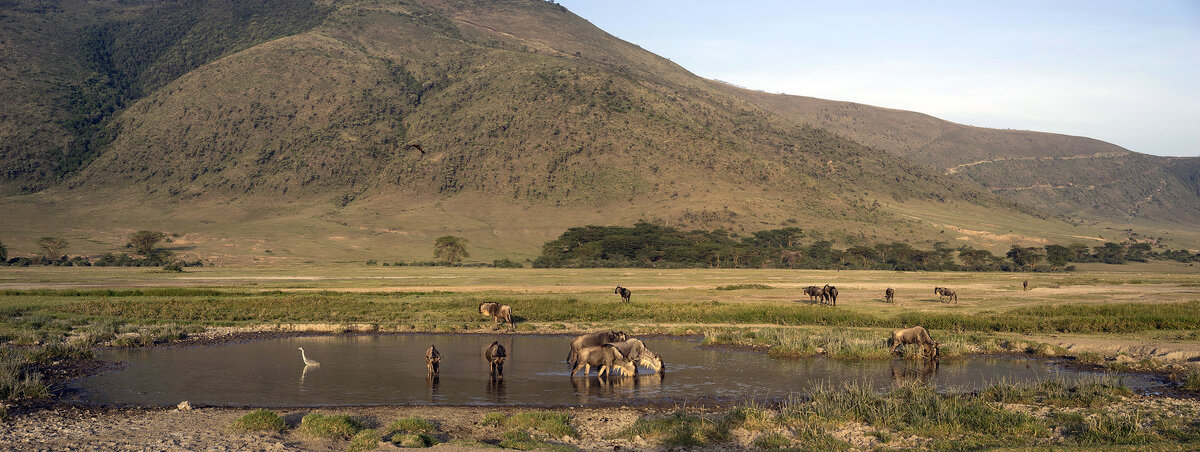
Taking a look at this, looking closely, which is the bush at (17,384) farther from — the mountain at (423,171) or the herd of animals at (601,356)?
the mountain at (423,171)

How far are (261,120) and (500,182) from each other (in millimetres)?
60226

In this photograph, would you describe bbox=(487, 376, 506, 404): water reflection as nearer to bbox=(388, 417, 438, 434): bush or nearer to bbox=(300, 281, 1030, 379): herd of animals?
bbox=(300, 281, 1030, 379): herd of animals

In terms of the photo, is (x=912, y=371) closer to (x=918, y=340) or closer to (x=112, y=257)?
(x=918, y=340)

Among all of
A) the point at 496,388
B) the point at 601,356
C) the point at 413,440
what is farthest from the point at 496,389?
the point at 413,440

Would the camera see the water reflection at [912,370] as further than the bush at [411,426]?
Yes

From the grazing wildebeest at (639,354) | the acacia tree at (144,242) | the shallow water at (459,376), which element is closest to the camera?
the shallow water at (459,376)

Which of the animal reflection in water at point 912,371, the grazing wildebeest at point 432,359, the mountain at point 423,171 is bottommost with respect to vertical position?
the animal reflection in water at point 912,371

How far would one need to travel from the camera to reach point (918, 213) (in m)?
154

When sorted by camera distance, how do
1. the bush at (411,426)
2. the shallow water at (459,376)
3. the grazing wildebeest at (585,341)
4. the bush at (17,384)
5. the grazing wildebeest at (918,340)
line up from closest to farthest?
1. the bush at (411,426)
2. the bush at (17,384)
3. the shallow water at (459,376)
4. the grazing wildebeest at (585,341)
5. the grazing wildebeest at (918,340)

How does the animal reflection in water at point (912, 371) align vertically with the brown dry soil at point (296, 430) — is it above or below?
above

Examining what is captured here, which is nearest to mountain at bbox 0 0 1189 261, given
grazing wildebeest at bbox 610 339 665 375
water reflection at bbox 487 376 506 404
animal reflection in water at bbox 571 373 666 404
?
water reflection at bbox 487 376 506 404

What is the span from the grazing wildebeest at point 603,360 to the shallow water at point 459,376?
32 cm

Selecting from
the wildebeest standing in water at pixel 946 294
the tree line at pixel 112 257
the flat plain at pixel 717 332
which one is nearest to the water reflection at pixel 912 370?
the flat plain at pixel 717 332

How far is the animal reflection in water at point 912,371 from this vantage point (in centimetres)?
2448
